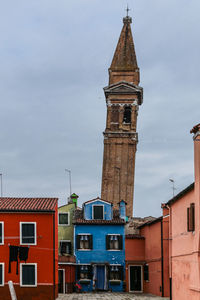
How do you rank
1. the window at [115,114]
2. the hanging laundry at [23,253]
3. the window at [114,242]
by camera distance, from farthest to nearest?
the window at [115,114]
the window at [114,242]
the hanging laundry at [23,253]

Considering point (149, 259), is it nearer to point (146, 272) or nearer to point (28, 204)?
point (146, 272)

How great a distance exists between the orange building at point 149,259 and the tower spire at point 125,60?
33849 mm

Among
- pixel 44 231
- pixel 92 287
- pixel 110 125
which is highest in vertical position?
pixel 110 125

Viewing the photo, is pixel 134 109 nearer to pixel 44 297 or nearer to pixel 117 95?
pixel 117 95

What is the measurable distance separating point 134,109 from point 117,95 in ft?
9.30

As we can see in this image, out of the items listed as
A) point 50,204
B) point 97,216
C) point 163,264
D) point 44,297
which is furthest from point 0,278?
point 97,216

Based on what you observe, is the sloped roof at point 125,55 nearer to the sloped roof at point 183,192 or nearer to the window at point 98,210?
the window at point 98,210

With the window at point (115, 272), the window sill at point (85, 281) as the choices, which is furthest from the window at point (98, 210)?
the window sill at point (85, 281)

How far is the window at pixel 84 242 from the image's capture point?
43500 millimetres

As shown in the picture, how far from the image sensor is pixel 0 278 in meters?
32.2

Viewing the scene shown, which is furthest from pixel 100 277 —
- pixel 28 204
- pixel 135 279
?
pixel 28 204

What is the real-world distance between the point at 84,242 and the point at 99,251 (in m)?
1.37

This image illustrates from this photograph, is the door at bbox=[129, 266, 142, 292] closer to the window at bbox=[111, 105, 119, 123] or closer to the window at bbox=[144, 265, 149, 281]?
the window at bbox=[144, 265, 149, 281]

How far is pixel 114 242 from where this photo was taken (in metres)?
43.6
